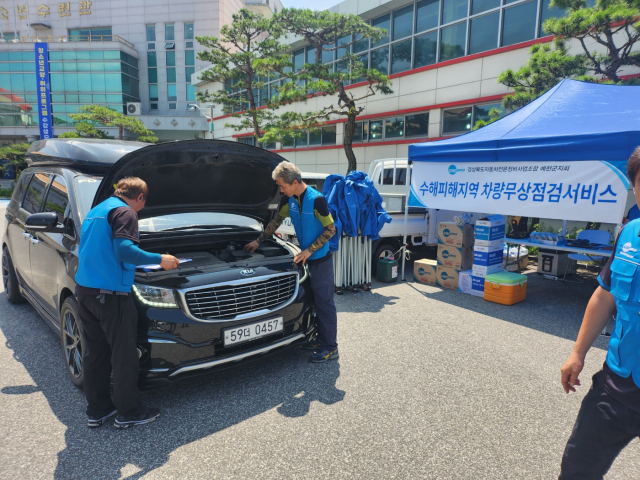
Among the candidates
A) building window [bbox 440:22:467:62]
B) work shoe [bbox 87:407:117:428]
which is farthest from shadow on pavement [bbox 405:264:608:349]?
building window [bbox 440:22:467:62]

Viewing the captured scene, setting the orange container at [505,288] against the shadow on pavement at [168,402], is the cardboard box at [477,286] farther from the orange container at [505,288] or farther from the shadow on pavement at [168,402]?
the shadow on pavement at [168,402]

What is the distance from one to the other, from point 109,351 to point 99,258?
0.69 meters

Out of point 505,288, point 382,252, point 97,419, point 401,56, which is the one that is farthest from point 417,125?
point 97,419

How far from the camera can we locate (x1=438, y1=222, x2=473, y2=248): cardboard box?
673 cm

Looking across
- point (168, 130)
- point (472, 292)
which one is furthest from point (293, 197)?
point (168, 130)

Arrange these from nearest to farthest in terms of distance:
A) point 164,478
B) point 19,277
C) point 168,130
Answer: point 164,478 < point 19,277 < point 168,130

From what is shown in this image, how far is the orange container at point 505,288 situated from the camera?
5875 mm

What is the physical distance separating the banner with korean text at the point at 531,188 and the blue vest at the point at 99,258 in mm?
5157

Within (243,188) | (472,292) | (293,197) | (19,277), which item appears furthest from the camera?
(472,292)

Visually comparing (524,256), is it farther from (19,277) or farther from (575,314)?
(19,277)

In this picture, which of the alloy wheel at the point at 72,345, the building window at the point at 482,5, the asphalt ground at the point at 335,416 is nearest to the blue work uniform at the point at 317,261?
the asphalt ground at the point at 335,416

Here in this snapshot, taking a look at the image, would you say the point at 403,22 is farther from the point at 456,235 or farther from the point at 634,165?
the point at 634,165

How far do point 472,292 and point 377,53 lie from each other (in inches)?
556

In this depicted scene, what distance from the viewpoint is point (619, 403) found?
1.52 meters
